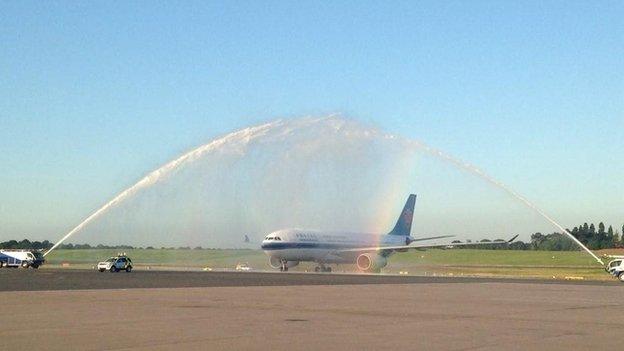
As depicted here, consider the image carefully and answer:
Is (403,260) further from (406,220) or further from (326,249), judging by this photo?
(326,249)

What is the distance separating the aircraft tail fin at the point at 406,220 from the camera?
4380 inches

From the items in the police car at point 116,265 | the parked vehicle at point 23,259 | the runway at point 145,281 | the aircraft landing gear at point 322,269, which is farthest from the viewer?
the aircraft landing gear at point 322,269

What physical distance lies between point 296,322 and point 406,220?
9073 centimetres

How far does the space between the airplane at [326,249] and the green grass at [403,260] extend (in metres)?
3.30

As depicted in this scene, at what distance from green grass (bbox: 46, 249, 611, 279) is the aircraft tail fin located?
15.2 feet

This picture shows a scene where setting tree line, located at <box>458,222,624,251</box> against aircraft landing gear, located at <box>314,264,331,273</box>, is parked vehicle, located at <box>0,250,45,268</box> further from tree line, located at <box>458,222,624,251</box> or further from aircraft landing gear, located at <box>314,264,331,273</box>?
tree line, located at <box>458,222,624,251</box>

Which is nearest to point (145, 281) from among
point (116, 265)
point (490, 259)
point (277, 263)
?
point (116, 265)

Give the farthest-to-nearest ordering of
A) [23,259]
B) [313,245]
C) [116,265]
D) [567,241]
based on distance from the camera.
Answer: [567,241], [313,245], [23,259], [116,265]

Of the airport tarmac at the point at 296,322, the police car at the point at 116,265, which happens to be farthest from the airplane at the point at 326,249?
the airport tarmac at the point at 296,322

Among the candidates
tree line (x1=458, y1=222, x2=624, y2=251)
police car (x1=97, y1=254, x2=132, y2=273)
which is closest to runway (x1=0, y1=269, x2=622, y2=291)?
police car (x1=97, y1=254, x2=132, y2=273)

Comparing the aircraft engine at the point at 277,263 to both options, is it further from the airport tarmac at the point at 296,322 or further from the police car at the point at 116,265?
the airport tarmac at the point at 296,322

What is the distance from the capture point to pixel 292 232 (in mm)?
88562

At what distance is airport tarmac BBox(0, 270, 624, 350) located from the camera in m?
17.2

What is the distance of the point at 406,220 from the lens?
112 m
